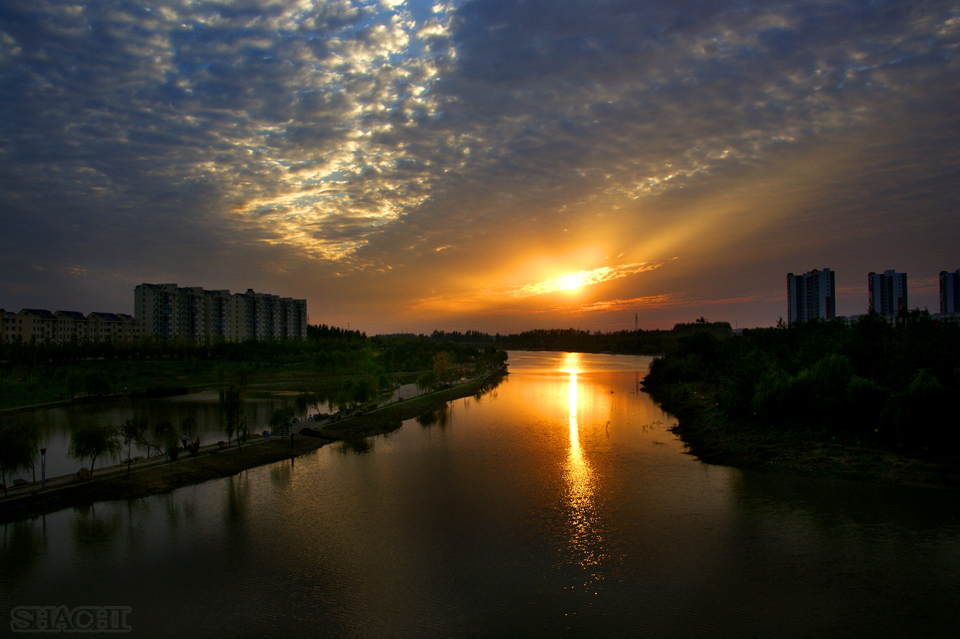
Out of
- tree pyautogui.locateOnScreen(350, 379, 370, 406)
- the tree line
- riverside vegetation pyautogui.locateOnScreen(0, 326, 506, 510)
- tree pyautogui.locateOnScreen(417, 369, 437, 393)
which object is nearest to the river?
riverside vegetation pyautogui.locateOnScreen(0, 326, 506, 510)

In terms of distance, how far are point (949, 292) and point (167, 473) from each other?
10875 cm

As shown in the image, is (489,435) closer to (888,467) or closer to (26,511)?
(888,467)

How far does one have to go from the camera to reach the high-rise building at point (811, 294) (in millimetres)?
95375

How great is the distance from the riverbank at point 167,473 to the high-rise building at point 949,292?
9446cm

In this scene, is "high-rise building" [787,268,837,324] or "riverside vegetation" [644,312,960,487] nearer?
"riverside vegetation" [644,312,960,487]

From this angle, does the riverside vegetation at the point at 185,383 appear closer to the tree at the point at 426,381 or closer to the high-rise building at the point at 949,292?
the tree at the point at 426,381

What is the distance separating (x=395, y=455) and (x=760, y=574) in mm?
17029

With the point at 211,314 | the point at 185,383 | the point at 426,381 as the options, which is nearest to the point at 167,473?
the point at 426,381

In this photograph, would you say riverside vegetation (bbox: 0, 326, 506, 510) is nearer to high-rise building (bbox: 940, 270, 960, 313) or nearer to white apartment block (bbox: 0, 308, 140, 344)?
white apartment block (bbox: 0, 308, 140, 344)

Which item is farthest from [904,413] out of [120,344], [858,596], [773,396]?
[120,344]

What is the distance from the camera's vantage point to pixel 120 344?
244 ft

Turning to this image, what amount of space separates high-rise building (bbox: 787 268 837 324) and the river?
9105cm

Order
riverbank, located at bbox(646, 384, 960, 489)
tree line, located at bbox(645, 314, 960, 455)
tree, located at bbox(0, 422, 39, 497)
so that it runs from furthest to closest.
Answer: tree line, located at bbox(645, 314, 960, 455) < riverbank, located at bbox(646, 384, 960, 489) < tree, located at bbox(0, 422, 39, 497)

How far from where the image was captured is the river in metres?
10.2
